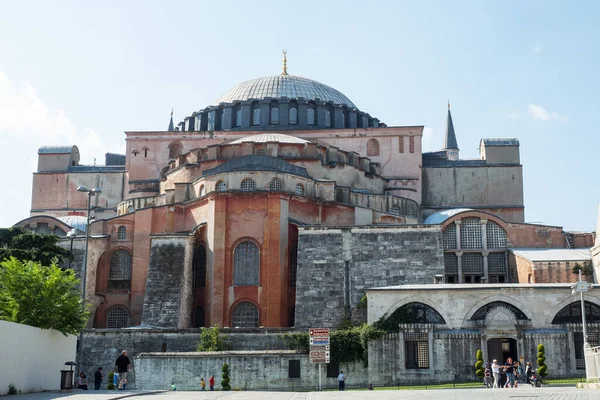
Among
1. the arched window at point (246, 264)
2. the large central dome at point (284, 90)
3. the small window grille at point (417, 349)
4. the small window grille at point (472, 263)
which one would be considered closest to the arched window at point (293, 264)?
the arched window at point (246, 264)

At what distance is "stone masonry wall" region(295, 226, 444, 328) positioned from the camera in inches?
1430

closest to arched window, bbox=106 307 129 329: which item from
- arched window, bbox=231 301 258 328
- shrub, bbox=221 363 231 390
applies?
arched window, bbox=231 301 258 328

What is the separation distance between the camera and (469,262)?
40875mm

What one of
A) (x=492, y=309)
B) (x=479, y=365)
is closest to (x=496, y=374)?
(x=479, y=365)

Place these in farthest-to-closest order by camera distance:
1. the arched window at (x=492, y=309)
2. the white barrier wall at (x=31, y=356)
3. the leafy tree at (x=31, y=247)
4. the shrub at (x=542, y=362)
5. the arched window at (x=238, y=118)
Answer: the arched window at (x=238, y=118), the leafy tree at (x=31, y=247), the arched window at (x=492, y=309), the shrub at (x=542, y=362), the white barrier wall at (x=31, y=356)

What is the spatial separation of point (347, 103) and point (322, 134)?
7080 millimetres

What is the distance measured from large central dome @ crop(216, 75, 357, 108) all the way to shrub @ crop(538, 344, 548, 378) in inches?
1173

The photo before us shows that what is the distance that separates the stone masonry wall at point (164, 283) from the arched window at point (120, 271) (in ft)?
11.1

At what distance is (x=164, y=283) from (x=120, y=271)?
488 centimetres

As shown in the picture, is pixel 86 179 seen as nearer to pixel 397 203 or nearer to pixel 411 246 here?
pixel 397 203

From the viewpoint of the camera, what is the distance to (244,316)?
38.1 metres

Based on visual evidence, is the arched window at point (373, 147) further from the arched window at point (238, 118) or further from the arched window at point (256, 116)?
the arched window at point (238, 118)

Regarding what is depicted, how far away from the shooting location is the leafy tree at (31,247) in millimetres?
35531

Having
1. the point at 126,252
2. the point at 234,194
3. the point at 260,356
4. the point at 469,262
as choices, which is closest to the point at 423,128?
the point at 469,262
